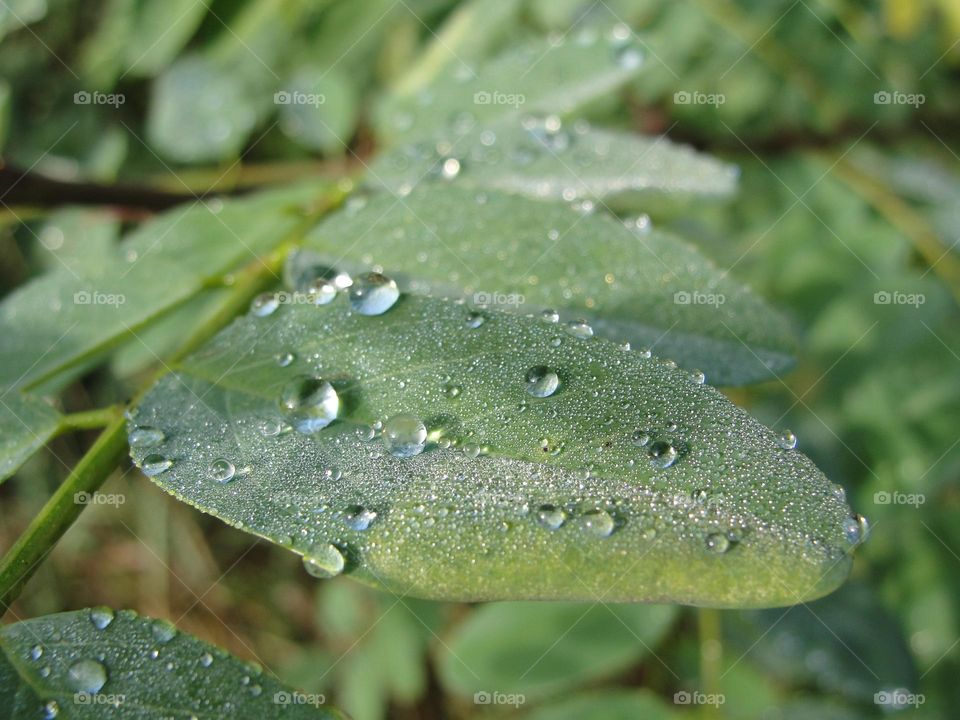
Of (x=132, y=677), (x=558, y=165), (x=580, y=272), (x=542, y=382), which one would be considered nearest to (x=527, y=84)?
(x=558, y=165)

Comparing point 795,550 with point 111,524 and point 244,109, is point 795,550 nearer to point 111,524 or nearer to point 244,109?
point 244,109

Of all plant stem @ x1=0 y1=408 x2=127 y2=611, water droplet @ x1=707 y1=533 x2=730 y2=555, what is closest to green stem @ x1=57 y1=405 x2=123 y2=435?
plant stem @ x1=0 y1=408 x2=127 y2=611

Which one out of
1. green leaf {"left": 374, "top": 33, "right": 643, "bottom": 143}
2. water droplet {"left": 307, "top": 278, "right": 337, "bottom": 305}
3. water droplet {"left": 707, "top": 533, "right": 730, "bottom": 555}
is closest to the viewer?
water droplet {"left": 707, "top": 533, "right": 730, "bottom": 555}

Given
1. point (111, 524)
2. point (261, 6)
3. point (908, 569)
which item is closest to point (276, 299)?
point (261, 6)

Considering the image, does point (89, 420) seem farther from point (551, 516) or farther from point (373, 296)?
point (551, 516)

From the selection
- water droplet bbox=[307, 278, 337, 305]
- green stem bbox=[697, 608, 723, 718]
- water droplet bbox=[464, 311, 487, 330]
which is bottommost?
green stem bbox=[697, 608, 723, 718]

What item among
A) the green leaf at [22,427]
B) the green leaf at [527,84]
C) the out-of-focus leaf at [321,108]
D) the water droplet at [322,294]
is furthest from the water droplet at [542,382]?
the out-of-focus leaf at [321,108]

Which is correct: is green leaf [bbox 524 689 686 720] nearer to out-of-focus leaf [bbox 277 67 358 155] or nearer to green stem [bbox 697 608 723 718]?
green stem [bbox 697 608 723 718]

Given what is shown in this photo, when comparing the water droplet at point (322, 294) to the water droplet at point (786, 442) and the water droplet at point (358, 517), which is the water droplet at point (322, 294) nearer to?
the water droplet at point (358, 517)

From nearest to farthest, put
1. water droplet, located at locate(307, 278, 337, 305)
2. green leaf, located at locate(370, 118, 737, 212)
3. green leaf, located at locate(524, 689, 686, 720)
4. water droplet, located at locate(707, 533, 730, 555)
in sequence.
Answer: water droplet, located at locate(707, 533, 730, 555)
water droplet, located at locate(307, 278, 337, 305)
green leaf, located at locate(370, 118, 737, 212)
green leaf, located at locate(524, 689, 686, 720)
